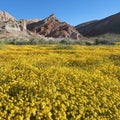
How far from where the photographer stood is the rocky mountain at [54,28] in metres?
128

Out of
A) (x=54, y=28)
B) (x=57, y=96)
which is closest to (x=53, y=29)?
(x=54, y=28)

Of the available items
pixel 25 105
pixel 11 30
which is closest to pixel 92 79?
pixel 25 105

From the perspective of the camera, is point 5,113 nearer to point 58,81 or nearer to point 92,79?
point 58,81

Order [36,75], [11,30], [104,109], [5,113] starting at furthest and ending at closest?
[11,30] < [36,75] < [104,109] < [5,113]

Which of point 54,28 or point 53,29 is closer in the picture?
point 53,29

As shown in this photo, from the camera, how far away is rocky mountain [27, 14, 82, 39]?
12756cm

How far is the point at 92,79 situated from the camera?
565 inches

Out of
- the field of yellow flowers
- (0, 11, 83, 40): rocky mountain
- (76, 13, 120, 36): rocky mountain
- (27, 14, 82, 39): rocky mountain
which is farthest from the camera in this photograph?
(76, 13, 120, 36): rocky mountain

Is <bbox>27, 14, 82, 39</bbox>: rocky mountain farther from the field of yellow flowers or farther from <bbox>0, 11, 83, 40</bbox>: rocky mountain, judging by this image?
the field of yellow flowers

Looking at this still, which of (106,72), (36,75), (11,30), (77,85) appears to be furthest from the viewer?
(11,30)

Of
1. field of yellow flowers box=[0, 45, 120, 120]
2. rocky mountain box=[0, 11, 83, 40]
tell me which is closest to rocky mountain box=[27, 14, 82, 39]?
rocky mountain box=[0, 11, 83, 40]

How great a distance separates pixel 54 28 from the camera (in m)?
134

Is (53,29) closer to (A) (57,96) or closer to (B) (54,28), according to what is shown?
(B) (54,28)

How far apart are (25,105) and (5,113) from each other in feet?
2.53
